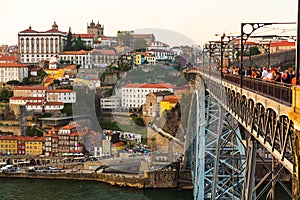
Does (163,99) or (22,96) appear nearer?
(163,99)

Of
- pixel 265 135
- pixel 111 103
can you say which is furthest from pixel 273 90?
pixel 111 103

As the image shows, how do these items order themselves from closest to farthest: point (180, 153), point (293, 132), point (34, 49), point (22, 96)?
1. point (293, 132)
2. point (180, 153)
3. point (22, 96)
4. point (34, 49)

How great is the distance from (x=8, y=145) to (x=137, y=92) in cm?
401

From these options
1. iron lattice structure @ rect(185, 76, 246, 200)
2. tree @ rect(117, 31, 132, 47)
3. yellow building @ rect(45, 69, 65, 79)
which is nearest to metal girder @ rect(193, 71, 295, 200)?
iron lattice structure @ rect(185, 76, 246, 200)

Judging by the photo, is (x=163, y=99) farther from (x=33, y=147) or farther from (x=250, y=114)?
(x=250, y=114)

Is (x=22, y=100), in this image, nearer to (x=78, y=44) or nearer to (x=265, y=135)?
(x=78, y=44)

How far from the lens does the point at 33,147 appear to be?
14328 mm

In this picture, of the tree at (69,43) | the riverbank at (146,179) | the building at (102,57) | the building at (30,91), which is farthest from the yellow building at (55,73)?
the riverbank at (146,179)

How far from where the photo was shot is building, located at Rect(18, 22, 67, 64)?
80.2 ft

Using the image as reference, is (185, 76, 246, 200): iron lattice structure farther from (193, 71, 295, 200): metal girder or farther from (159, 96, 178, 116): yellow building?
(159, 96, 178, 116): yellow building

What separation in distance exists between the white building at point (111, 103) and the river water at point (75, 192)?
467 cm

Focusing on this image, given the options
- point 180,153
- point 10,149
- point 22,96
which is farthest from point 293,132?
point 22,96

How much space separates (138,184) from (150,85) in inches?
231

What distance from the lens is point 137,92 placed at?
15.9 metres
